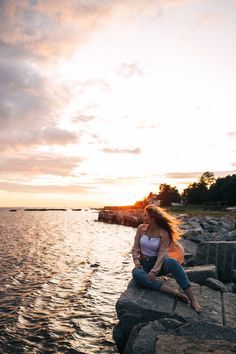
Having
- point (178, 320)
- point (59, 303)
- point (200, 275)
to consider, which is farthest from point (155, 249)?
point (59, 303)

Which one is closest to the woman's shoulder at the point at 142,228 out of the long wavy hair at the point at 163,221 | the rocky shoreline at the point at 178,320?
the long wavy hair at the point at 163,221

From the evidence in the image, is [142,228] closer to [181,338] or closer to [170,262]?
[170,262]

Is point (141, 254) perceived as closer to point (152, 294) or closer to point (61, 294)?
point (152, 294)

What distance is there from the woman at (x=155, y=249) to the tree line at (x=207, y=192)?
194 ft

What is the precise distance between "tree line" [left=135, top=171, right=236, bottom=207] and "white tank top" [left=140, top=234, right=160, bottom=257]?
5926cm

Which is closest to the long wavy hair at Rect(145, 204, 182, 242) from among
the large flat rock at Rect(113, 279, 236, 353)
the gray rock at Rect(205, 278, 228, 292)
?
the large flat rock at Rect(113, 279, 236, 353)

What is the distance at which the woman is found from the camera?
794 cm

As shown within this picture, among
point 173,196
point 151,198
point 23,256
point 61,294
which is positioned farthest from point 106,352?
point 173,196

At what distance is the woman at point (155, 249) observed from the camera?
7.94 meters

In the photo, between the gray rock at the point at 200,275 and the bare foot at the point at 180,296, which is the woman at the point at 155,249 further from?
the gray rock at the point at 200,275

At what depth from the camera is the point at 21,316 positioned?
1063 centimetres

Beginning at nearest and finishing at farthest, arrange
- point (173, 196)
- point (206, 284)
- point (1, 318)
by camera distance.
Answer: point (206, 284), point (1, 318), point (173, 196)

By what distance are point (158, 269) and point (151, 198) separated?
6.60ft

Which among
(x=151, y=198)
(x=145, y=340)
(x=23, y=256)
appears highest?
(x=151, y=198)
